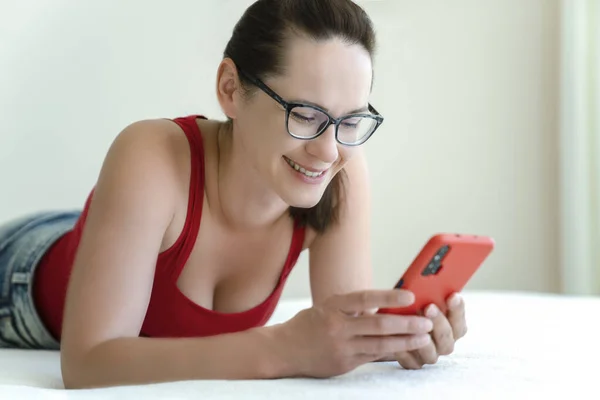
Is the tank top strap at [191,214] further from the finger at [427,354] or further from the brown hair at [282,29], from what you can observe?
the finger at [427,354]

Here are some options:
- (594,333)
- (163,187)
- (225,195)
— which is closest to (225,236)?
(225,195)

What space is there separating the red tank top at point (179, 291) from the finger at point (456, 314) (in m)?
0.47

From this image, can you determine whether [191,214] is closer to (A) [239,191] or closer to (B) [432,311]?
(A) [239,191]

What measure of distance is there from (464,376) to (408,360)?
87mm

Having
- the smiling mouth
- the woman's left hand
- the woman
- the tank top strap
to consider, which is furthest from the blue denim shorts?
the woman's left hand

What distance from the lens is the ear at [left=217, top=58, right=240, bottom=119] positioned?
4.60 feet

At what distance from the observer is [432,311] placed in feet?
3.67

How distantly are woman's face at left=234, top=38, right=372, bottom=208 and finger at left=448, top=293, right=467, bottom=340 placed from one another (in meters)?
0.30

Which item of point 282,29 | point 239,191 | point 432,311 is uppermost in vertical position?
point 282,29

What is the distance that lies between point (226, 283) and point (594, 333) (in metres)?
0.73

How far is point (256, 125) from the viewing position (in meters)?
1.34

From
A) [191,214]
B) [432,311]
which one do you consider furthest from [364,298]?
[191,214]

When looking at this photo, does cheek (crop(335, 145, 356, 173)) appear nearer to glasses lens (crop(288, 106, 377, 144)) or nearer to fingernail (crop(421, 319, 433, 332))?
glasses lens (crop(288, 106, 377, 144))

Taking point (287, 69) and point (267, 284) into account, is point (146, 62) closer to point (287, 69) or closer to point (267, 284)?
point (267, 284)
